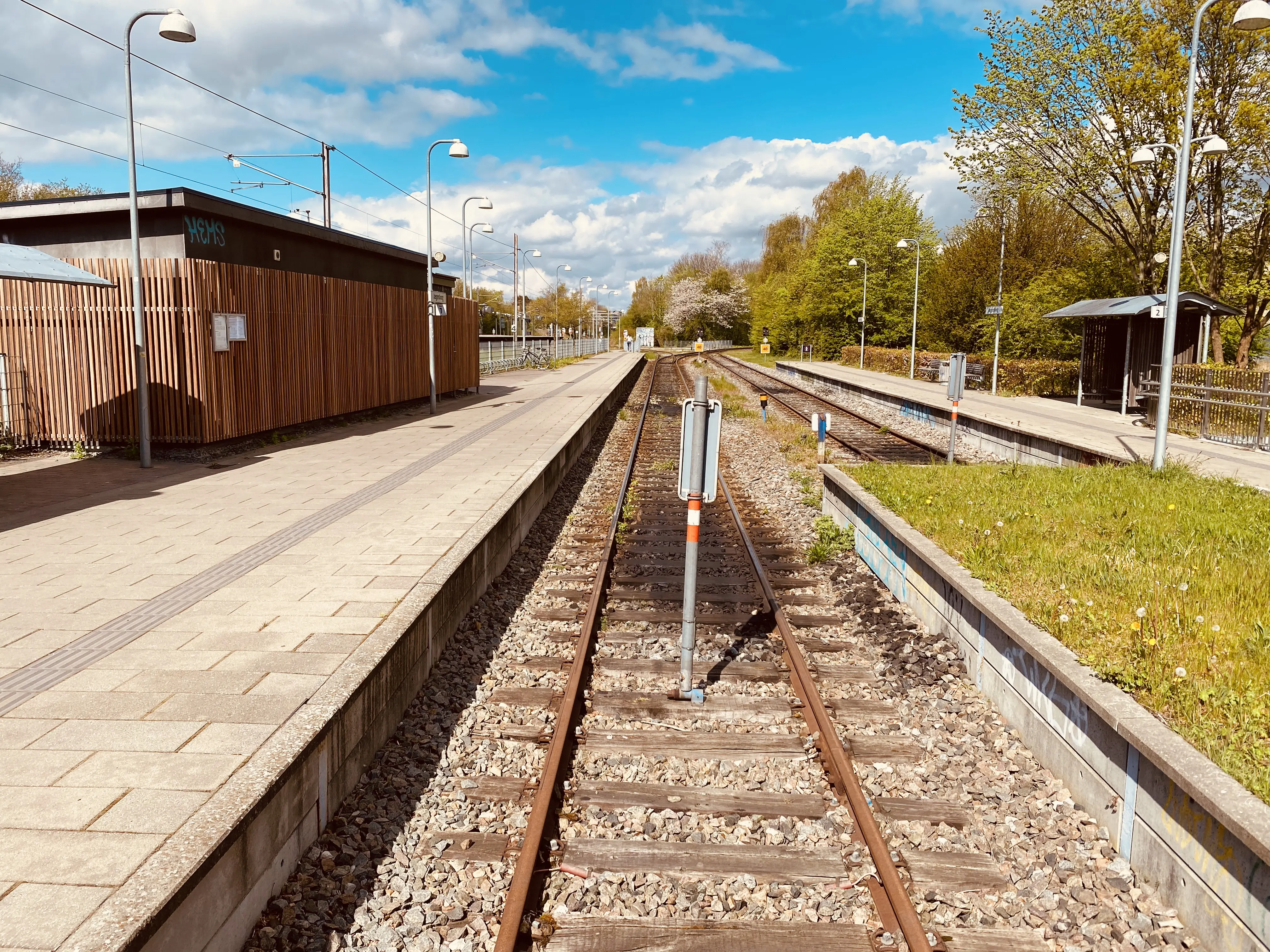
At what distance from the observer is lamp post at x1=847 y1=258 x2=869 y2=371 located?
45.5m

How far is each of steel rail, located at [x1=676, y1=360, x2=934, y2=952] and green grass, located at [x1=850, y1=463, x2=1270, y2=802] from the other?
1.38 m

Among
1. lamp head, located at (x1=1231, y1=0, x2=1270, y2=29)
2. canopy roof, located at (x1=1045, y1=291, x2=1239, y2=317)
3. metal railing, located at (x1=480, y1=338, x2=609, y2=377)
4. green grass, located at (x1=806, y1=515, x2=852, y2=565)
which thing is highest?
lamp head, located at (x1=1231, y1=0, x2=1270, y2=29)

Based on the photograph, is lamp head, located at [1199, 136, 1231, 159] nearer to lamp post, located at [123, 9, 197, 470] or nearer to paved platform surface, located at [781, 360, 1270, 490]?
paved platform surface, located at [781, 360, 1270, 490]

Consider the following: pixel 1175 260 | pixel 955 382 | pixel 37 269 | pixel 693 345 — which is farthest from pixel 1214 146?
pixel 693 345

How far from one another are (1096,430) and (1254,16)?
1016 cm

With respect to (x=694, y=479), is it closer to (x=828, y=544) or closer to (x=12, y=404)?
(x=828, y=544)

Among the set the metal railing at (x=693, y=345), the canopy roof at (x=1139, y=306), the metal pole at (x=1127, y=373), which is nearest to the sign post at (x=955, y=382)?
the canopy roof at (x=1139, y=306)

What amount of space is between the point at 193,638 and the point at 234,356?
396 inches

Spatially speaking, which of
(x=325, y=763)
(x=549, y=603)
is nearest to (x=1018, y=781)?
(x=325, y=763)

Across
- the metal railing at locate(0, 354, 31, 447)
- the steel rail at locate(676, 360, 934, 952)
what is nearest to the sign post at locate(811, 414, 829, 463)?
the steel rail at locate(676, 360, 934, 952)

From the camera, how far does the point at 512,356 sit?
49656mm

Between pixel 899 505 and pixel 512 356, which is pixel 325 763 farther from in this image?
pixel 512 356

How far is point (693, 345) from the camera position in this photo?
117 metres

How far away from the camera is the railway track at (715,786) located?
3686mm
